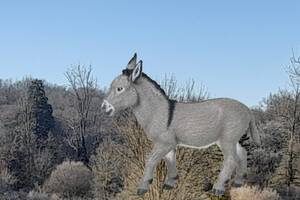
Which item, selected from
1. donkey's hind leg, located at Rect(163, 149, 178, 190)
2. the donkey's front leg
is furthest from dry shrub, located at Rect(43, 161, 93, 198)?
the donkey's front leg

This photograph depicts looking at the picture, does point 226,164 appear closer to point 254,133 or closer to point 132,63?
point 254,133

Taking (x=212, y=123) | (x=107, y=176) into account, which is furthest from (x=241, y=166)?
(x=107, y=176)

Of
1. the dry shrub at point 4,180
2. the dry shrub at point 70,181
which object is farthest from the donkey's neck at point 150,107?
the dry shrub at point 70,181

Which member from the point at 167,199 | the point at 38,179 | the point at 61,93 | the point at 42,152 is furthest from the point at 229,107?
the point at 61,93

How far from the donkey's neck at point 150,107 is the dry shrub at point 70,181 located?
69.0 feet

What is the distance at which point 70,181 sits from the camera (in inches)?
893

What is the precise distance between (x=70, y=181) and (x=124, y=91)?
21840mm

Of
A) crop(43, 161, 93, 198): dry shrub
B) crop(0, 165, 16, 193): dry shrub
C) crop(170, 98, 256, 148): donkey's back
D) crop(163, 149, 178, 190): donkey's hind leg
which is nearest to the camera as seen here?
crop(170, 98, 256, 148): donkey's back

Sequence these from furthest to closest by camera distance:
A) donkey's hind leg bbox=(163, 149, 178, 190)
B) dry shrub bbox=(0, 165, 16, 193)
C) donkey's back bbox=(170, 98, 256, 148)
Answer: dry shrub bbox=(0, 165, 16, 193)
donkey's hind leg bbox=(163, 149, 178, 190)
donkey's back bbox=(170, 98, 256, 148)

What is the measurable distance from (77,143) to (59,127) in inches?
333

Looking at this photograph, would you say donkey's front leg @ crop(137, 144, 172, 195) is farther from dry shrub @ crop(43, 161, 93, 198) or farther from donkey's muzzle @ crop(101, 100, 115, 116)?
dry shrub @ crop(43, 161, 93, 198)

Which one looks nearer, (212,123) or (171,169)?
(212,123)

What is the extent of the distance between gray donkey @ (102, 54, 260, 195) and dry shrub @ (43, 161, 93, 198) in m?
21.0

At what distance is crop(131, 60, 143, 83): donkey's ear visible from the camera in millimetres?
1549
